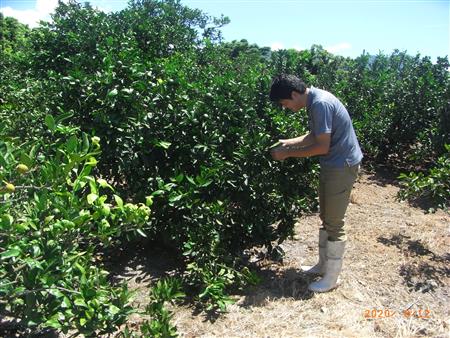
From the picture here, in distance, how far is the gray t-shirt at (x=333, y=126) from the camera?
117 inches

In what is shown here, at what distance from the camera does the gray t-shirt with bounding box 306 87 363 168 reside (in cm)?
298

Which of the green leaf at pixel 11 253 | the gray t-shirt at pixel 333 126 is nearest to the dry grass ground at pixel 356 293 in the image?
the gray t-shirt at pixel 333 126

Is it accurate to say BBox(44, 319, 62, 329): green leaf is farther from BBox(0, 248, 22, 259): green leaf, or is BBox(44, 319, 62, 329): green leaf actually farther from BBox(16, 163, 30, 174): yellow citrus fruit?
BBox(16, 163, 30, 174): yellow citrus fruit

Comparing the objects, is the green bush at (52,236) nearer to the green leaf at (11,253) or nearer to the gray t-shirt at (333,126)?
the green leaf at (11,253)

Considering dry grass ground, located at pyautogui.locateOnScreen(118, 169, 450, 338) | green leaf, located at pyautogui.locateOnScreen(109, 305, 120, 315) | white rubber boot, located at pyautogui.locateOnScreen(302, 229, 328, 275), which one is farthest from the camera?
white rubber boot, located at pyautogui.locateOnScreen(302, 229, 328, 275)

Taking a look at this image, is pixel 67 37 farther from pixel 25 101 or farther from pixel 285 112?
pixel 285 112

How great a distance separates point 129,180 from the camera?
355 cm

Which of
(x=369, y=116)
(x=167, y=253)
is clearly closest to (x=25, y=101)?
(x=167, y=253)

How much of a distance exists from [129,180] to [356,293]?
2008mm

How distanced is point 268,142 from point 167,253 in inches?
55.0

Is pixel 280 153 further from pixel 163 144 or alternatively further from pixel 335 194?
pixel 163 144

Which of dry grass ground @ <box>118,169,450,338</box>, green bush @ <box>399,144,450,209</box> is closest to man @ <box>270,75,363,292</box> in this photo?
dry grass ground @ <box>118,169,450,338</box>

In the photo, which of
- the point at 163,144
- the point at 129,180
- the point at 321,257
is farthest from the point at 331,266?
the point at 129,180

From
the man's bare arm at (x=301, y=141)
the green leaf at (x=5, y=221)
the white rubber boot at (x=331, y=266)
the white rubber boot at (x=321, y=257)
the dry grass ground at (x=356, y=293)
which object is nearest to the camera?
the green leaf at (x=5, y=221)
